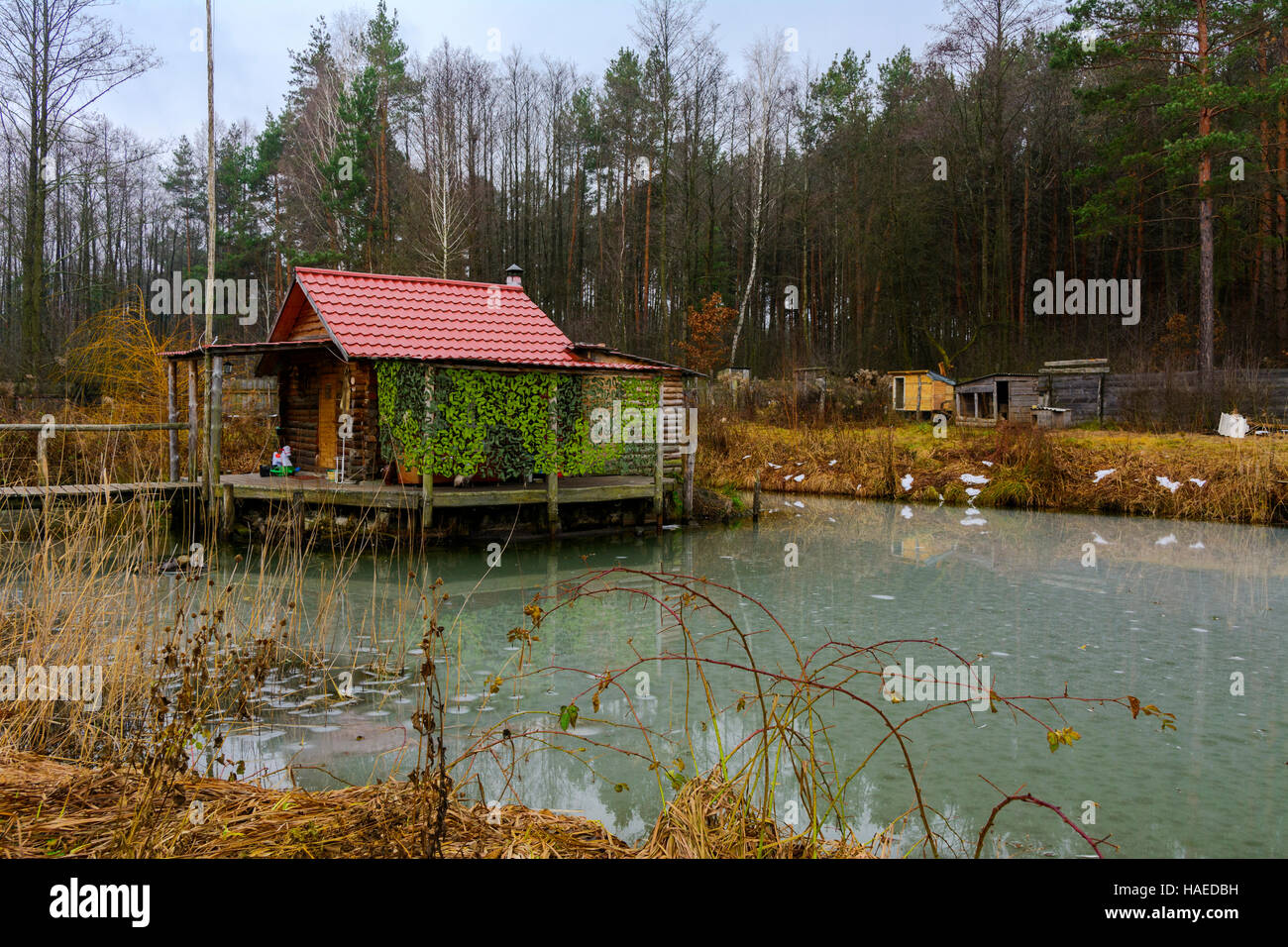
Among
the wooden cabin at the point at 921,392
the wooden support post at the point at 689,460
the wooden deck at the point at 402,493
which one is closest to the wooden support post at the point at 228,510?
the wooden deck at the point at 402,493

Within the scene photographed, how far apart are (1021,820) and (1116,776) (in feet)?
2.90

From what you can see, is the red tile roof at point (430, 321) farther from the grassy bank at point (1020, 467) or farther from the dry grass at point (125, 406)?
the grassy bank at point (1020, 467)

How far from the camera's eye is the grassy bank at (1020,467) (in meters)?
15.9

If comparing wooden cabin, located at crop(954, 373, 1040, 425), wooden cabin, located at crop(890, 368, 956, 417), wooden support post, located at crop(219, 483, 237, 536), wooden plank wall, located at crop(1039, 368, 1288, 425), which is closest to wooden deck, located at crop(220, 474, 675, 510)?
wooden support post, located at crop(219, 483, 237, 536)

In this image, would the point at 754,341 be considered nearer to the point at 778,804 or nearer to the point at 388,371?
the point at 388,371

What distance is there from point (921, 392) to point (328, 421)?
56.1 ft

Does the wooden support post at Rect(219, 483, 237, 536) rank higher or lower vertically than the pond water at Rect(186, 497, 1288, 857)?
higher

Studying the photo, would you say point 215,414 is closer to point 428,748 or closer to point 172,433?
point 172,433

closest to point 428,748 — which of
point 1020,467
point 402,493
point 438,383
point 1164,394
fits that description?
point 402,493

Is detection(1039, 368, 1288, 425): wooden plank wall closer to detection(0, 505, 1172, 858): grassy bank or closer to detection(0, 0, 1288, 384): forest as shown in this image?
detection(0, 0, 1288, 384): forest

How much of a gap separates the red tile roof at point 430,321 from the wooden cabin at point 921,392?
41.7ft

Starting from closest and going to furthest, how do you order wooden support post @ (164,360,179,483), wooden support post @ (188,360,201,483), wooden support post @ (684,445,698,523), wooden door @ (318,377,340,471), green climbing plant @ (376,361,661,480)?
green climbing plant @ (376,361,661,480) < wooden support post @ (188,360,201,483) < wooden support post @ (164,360,179,483) < wooden door @ (318,377,340,471) < wooden support post @ (684,445,698,523)

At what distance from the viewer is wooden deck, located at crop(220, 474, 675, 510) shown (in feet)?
41.1

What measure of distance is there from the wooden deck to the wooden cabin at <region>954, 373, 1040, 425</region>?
11771 millimetres
